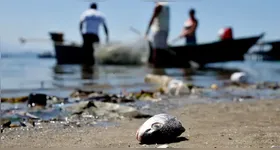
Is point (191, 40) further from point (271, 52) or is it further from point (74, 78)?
point (271, 52)

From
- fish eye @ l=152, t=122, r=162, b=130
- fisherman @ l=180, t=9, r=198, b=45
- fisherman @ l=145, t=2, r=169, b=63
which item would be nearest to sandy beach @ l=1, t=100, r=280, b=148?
fish eye @ l=152, t=122, r=162, b=130

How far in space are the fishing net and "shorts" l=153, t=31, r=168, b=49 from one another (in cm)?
126

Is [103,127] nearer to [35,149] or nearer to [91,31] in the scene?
[35,149]

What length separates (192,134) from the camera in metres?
3.54

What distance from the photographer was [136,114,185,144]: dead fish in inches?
126

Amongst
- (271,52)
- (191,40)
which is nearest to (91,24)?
(191,40)

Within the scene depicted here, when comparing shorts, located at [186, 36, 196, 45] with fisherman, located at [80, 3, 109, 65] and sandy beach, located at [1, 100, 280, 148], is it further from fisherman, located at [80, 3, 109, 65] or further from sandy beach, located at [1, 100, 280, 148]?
sandy beach, located at [1, 100, 280, 148]

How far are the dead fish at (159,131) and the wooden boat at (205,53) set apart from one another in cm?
1333

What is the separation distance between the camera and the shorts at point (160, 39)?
51.2 ft

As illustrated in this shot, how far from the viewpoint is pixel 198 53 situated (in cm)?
1789

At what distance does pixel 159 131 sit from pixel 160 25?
12396mm

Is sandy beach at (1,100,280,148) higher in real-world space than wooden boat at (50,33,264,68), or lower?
lower

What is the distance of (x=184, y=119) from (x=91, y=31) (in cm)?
1285

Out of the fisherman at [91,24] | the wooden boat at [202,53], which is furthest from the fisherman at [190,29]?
the fisherman at [91,24]
